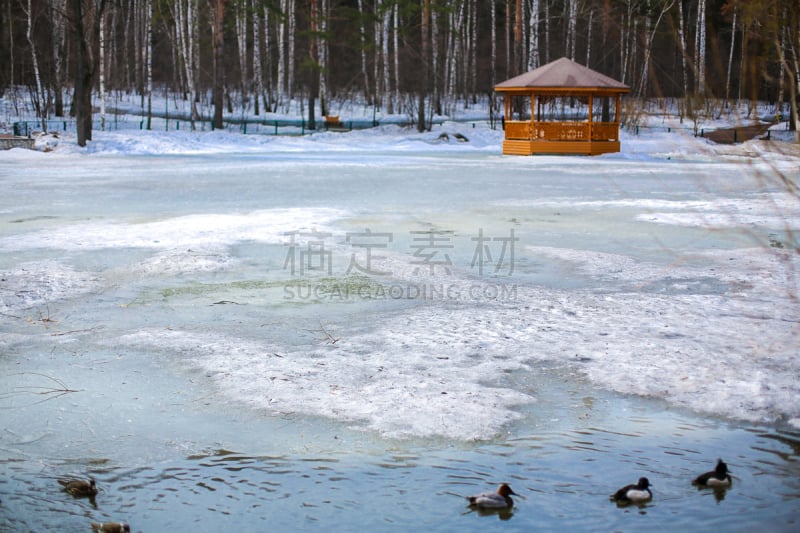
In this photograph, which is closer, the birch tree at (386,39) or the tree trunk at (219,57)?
the tree trunk at (219,57)

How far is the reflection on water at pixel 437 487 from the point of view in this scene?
11.2ft

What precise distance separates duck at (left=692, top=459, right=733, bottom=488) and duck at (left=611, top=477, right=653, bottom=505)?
0.29 meters

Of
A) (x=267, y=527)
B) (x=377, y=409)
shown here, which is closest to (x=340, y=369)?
(x=377, y=409)

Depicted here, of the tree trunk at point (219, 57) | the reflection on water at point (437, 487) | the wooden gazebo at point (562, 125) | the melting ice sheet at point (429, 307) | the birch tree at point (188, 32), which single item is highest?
the birch tree at point (188, 32)

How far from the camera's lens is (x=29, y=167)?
22469 mm

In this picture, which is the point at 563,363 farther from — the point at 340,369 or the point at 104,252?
the point at 104,252

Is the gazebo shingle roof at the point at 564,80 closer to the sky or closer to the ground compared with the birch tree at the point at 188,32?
closer to the ground

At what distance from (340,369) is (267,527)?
212cm

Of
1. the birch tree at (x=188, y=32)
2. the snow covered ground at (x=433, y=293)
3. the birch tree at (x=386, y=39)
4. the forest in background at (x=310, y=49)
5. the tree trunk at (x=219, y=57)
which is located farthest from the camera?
the birch tree at (x=188, y=32)

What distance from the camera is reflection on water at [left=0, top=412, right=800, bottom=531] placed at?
3.42 meters

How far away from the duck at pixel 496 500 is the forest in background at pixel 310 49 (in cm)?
2247

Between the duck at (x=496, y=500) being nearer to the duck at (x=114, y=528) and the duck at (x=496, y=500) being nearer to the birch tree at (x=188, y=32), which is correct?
the duck at (x=114, y=528)

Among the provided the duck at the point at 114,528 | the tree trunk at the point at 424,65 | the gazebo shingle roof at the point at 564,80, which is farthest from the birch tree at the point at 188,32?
the duck at the point at 114,528

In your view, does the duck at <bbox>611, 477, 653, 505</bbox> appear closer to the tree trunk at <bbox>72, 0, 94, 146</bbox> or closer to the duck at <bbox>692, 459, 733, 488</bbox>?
the duck at <bbox>692, 459, 733, 488</bbox>
